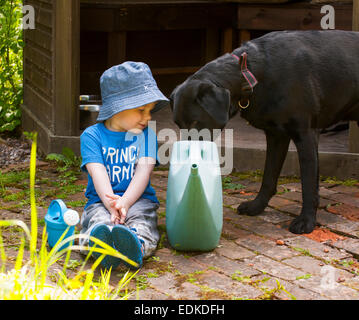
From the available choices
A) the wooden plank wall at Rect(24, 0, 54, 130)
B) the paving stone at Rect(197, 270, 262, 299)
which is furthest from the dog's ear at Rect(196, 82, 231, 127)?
the wooden plank wall at Rect(24, 0, 54, 130)

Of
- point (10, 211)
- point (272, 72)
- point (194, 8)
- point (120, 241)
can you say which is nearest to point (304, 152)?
point (272, 72)

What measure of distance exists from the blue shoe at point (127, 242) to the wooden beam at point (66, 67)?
288 cm

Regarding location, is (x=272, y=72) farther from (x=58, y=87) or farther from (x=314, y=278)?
(x=58, y=87)

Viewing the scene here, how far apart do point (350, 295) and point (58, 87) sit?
11.9 feet

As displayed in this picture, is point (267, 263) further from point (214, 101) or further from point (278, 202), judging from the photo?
point (278, 202)

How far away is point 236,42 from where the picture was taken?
835cm

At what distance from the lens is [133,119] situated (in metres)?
3.61

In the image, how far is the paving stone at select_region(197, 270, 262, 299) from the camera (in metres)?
2.96

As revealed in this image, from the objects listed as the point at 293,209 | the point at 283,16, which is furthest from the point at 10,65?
the point at 293,209

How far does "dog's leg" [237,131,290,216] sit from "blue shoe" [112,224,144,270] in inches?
48.8

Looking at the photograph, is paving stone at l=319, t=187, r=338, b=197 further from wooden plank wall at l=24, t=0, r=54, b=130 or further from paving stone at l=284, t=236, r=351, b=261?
wooden plank wall at l=24, t=0, r=54, b=130

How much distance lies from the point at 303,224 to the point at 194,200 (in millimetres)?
880

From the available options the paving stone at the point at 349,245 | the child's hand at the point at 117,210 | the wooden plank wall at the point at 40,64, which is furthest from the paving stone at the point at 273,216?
the wooden plank wall at the point at 40,64

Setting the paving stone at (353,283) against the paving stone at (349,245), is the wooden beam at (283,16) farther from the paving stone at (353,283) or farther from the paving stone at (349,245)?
the paving stone at (353,283)
